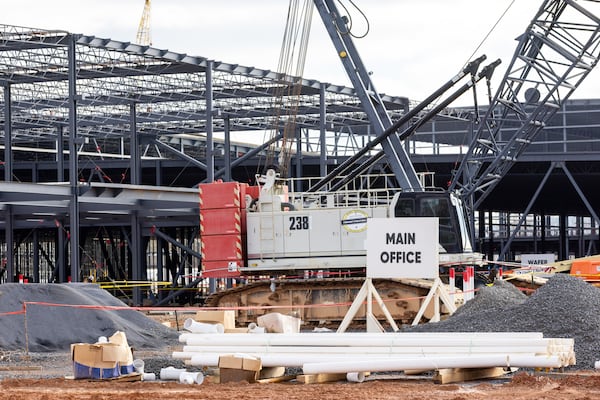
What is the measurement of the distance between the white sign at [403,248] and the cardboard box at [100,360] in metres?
5.88

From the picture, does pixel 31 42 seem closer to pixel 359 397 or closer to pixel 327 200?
pixel 327 200

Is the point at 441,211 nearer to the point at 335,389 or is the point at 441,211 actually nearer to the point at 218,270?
the point at 218,270

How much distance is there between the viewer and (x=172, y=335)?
22.8 meters

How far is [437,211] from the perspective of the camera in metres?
26.5

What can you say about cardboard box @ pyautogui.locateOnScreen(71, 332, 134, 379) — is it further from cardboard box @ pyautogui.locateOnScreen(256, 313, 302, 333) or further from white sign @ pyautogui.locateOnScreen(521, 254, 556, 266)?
white sign @ pyautogui.locateOnScreen(521, 254, 556, 266)

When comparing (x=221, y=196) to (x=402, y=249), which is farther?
(x=221, y=196)

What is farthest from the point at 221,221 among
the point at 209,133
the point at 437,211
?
the point at 209,133

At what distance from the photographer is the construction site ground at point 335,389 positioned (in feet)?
40.7

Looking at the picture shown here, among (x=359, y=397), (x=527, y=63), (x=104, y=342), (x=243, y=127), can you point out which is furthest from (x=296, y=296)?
(x=243, y=127)

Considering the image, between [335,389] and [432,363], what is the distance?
148cm

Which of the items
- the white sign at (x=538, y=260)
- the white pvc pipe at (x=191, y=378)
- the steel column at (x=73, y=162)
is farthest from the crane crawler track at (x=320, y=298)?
the white sign at (x=538, y=260)

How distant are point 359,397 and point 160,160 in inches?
1989

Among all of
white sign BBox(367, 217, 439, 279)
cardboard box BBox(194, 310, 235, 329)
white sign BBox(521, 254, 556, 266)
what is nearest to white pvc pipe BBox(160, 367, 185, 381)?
cardboard box BBox(194, 310, 235, 329)

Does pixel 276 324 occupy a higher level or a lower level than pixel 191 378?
higher
